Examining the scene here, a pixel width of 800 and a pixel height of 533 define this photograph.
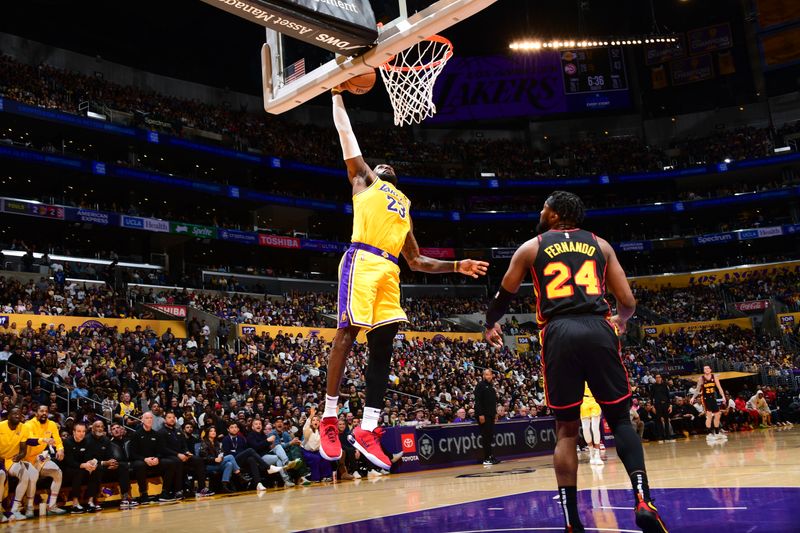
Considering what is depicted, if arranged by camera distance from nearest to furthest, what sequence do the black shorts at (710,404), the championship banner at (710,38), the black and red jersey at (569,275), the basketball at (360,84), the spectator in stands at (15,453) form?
the black and red jersey at (569,275) → the basketball at (360,84) → the spectator in stands at (15,453) → the black shorts at (710,404) → the championship banner at (710,38)

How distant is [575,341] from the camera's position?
14.4ft

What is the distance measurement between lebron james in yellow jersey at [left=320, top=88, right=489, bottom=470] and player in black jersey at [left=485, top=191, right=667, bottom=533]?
0.82 m

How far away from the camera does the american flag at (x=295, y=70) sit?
279 inches

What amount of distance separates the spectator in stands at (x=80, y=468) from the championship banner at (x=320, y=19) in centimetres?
781

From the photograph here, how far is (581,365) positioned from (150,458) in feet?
30.5

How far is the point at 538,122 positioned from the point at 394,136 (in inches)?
433

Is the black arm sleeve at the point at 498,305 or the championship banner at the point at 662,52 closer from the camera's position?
the black arm sleeve at the point at 498,305

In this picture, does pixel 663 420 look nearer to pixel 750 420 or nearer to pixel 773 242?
pixel 750 420

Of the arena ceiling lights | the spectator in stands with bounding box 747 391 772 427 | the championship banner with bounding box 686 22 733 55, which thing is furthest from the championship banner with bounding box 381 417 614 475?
the championship banner with bounding box 686 22 733 55

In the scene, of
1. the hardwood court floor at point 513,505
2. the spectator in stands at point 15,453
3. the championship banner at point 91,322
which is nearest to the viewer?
the hardwood court floor at point 513,505

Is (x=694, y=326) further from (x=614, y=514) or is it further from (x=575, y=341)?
(x=575, y=341)

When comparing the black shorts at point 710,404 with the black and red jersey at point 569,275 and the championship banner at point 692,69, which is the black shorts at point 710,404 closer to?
the black and red jersey at point 569,275

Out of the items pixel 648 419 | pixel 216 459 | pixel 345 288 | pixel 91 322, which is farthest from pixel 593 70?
pixel 345 288

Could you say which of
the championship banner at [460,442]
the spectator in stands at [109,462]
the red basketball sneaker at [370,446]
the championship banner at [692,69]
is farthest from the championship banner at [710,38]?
the red basketball sneaker at [370,446]
